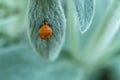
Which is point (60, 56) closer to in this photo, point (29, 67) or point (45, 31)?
point (29, 67)

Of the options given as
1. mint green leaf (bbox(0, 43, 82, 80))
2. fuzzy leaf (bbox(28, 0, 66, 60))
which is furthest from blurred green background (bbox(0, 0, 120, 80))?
fuzzy leaf (bbox(28, 0, 66, 60))

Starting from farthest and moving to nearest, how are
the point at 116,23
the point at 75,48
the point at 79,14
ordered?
1. the point at 75,48
2. the point at 116,23
3. the point at 79,14

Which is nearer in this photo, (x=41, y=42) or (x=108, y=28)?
(x=41, y=42)

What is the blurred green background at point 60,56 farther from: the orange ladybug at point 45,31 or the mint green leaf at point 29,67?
the orange ladybug at point 45,31

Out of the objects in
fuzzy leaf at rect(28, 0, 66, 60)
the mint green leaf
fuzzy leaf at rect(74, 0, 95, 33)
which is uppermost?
the mint green leaf

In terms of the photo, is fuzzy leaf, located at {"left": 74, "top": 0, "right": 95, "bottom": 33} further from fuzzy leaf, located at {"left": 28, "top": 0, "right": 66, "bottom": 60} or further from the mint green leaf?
the mint green leaf

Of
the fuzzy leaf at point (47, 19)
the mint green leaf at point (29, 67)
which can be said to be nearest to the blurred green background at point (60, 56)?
the mint green leaf at point (29, 67)

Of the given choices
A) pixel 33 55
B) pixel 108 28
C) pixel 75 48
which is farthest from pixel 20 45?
pixel 108 28

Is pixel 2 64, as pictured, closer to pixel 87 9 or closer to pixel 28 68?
pixel 28 68
